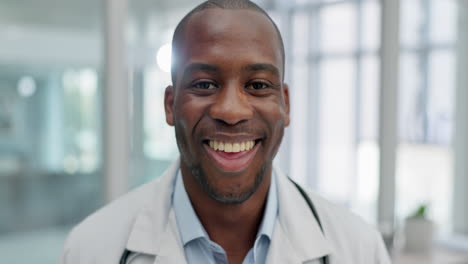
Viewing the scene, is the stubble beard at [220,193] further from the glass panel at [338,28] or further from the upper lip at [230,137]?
the glass panel at [338,28]

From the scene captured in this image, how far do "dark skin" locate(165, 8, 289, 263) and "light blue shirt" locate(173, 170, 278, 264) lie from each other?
0.08 meters

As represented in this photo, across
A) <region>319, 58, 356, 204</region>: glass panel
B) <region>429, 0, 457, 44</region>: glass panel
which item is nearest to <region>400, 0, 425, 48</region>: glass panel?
<region>429, 0, 457, 44</region>: glass panel

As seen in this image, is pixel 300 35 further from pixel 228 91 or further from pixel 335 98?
pixel 228 91

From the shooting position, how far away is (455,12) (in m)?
3.62

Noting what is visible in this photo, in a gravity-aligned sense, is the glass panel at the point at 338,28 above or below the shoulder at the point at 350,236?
above

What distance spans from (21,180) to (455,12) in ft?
10.5

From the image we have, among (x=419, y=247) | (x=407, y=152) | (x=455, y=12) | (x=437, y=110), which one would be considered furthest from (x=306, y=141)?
(x=419, y=247)

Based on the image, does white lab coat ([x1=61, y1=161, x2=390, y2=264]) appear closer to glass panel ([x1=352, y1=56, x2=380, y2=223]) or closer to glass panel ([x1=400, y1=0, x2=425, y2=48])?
glass panel ([x1=400, y1=0, x2=425, y2=48])

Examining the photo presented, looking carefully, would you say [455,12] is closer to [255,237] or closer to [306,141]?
[255,237]

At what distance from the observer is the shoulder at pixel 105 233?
86 centimetres

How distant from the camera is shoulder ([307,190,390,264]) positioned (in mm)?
897

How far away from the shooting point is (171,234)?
34.2 inches

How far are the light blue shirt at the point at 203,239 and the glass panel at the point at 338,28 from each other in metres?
6.16

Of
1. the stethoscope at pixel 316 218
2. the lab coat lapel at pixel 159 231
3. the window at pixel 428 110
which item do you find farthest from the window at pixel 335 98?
the lab coat lapel at pixel 159 231
